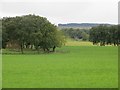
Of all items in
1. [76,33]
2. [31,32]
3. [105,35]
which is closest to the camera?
[31,32]

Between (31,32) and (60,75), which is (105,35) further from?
(60,75)

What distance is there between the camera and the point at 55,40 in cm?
8419

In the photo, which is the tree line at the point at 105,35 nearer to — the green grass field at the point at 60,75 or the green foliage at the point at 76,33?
the green foliage at the point at 76,33

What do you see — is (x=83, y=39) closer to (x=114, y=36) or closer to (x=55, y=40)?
(x=114, y=36)

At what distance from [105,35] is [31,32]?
5343 centimetres

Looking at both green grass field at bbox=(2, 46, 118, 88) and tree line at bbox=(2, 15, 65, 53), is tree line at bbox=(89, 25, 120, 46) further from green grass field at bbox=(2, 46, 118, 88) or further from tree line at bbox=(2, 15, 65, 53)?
green grass field at bbox=(2, 46, 118, 88)

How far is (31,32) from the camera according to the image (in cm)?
8144

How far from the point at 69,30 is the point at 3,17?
76.8 meters

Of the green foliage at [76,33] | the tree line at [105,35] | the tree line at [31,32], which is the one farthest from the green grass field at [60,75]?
the green foliage at [76,33]

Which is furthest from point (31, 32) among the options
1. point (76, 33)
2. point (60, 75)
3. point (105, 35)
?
point (76, 33)

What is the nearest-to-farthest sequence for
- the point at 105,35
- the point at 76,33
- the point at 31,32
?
1. the point at 31,32
2. the point at 105,35
3. the point at 76,33

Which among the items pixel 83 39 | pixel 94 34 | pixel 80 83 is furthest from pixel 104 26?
pixel 80 83

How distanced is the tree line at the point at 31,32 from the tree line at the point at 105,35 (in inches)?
1723

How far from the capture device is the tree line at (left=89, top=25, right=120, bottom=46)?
127 meters
